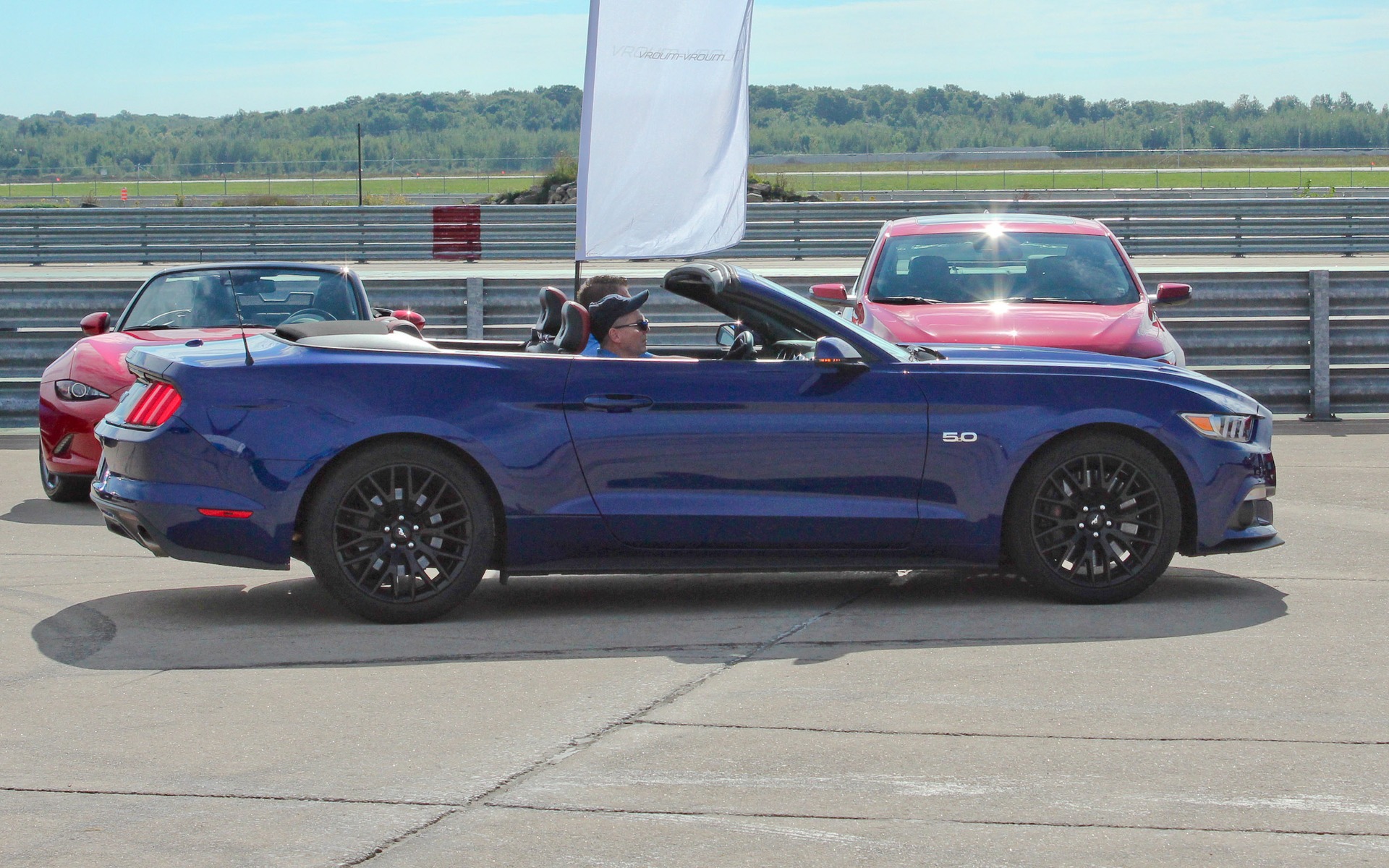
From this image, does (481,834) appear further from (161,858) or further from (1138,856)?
(1138,856)

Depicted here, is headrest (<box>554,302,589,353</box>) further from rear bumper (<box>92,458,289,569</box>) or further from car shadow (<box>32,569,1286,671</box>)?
rear bumper (<box>92,458,289,569</box>)

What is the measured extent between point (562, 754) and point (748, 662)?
1.20 meters

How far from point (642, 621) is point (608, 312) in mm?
1292

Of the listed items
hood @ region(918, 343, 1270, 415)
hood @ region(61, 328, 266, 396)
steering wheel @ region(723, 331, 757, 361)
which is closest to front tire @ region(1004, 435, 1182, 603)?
hood @ region(918, 343, 1270, 415)

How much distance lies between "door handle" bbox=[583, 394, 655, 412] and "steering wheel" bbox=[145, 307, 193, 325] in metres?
4.69

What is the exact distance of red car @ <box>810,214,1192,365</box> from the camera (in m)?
9.30

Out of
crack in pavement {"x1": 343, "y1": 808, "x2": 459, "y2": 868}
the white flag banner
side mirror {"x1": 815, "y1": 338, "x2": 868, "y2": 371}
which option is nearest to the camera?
crack in pavement {"x1": 343, "y1": 808, "x2": 459, "y2": 868}

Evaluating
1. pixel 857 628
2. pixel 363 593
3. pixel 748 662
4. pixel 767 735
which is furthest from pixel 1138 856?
pixel 363 593

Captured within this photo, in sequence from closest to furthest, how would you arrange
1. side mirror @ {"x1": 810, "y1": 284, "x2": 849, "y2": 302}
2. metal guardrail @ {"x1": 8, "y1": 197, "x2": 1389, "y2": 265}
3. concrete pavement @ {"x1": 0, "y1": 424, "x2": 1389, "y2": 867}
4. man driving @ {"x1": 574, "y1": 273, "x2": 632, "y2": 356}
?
concrete pavement @ {"x1": 0, "y1": 424, "x2": 1389, "y2": 867}, man driving @ {"x1": 574, "y1": 273, "x2": 632, "y2": 356}, side mirror @ {"x1": 810, "y1": 284, "x2": 849, "y2": 302}, metal guardrail @ {"x1": 8, "y1": 197, "x2": 1389, "y2": 265}

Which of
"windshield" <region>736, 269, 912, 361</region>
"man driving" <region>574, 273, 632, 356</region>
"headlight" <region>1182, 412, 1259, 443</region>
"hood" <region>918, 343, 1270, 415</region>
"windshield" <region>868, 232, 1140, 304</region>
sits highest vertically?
"windshield" <region>868, 232, 1140, 304</region>

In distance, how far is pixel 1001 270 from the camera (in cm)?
1048

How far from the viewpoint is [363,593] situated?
627 cm

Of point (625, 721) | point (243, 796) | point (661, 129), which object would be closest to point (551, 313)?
point (625, 721)

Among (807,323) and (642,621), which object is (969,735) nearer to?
(642,621)
